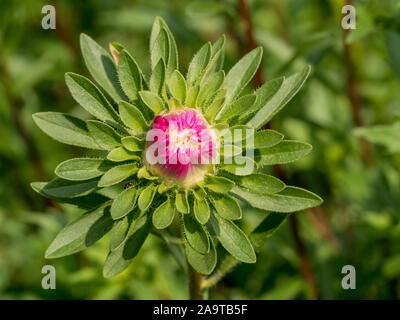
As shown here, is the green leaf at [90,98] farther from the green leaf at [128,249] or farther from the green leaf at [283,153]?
the green leaf at [283,153]

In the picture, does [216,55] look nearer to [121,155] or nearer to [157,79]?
[157,79]

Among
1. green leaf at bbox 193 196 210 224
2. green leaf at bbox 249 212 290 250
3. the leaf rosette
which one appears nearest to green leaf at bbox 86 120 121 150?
the leaf rosette

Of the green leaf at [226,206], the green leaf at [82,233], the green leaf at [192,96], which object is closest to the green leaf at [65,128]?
the green leaf at [82,233]

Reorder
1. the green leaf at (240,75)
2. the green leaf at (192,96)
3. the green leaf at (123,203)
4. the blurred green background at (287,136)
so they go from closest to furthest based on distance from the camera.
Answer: the green leaf at (123,203) → the green leaf at (192,96) → the green leaf at (240,75) → the blurred green background at (287,136)

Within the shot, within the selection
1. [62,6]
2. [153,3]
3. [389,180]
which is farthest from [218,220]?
[62,6]
